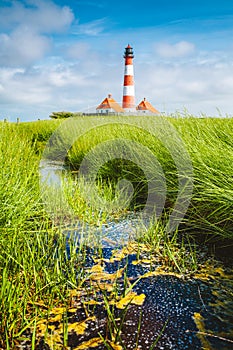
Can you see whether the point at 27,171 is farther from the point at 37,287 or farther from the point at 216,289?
the point at 216,289

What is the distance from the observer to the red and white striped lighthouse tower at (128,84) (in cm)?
1745

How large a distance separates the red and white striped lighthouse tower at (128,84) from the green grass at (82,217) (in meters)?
12.8

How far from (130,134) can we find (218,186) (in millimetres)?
2087

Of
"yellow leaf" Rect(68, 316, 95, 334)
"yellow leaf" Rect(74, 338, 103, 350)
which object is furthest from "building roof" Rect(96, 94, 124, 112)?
"yellow leaf" Rect(74, 338, 103, 350)

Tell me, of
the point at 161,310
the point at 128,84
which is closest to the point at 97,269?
the point at 161,310

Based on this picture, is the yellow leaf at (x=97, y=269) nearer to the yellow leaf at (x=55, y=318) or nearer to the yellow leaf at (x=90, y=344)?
the yellow leaf at (x=55, y=318)

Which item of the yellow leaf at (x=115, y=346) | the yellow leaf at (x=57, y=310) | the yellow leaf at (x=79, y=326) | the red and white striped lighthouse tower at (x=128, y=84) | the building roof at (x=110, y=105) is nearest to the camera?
the yellow leaf at (x=115, y=346)

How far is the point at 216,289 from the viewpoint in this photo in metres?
2.01

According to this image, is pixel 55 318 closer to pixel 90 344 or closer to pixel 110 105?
pixel 90 344

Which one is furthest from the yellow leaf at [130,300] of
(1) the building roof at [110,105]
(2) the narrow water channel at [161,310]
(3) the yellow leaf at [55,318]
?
(1) the building roof at [110,105]

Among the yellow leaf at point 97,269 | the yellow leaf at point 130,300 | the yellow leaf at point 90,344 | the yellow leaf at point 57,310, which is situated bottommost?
the yellow leaf at point 90,344

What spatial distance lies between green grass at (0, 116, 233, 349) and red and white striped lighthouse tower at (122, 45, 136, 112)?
42.1 feet

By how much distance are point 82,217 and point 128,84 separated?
15036mm

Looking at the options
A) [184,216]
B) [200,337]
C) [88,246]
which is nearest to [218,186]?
[184,216]
